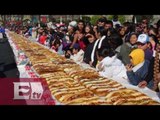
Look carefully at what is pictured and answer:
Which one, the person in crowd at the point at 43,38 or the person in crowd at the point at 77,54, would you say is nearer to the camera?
the person in crowd at the point at 77,54

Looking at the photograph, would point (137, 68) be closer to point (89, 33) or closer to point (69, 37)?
point (89, 33)

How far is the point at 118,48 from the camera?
17.8 ft

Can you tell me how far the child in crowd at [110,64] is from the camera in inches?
192

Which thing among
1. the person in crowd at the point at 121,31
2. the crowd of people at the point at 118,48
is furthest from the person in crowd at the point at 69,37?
the person in crowd at the point at 121,31

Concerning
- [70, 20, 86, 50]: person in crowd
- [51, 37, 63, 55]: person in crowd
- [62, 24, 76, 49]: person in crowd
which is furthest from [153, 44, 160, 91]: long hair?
[51, 37, 63, 55]: person in crowd

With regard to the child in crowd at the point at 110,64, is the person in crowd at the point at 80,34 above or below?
above

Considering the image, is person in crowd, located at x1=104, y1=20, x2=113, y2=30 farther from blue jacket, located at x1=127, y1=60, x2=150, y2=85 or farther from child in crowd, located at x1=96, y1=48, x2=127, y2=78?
blue jacket, located at x1=127, y1=60, x2=150, y2=85

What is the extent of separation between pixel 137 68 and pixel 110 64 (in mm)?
564

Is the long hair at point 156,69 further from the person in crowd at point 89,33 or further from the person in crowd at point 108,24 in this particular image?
the person in crowd at point 89,33
